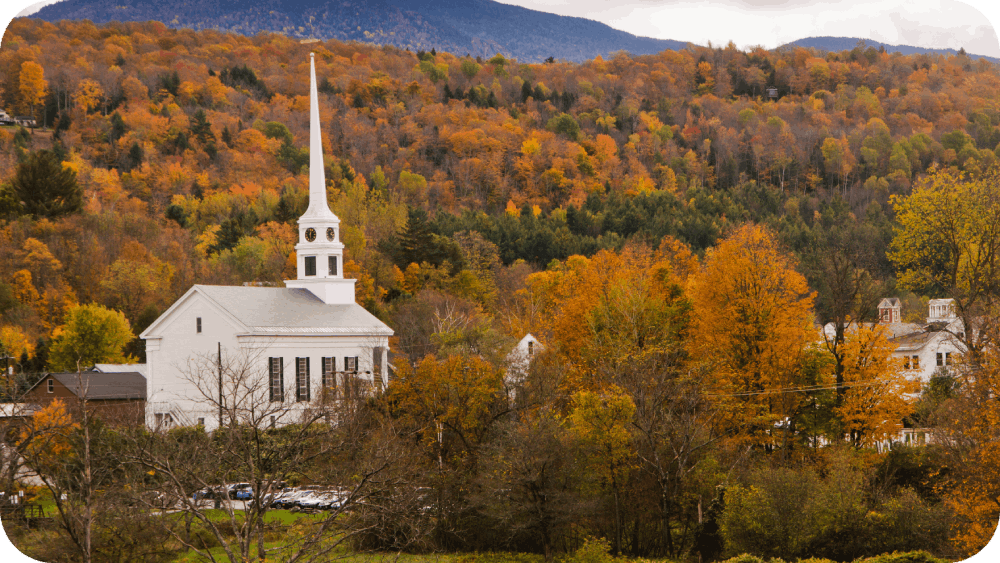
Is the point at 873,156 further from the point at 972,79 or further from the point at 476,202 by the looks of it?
the point at 476,202

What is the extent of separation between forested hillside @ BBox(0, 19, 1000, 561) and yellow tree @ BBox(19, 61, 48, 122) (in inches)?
13.9

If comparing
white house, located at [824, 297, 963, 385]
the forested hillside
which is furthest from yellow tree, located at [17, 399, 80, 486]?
white house, located at [824, 297, 963, 385]

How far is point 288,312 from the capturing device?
55844mm

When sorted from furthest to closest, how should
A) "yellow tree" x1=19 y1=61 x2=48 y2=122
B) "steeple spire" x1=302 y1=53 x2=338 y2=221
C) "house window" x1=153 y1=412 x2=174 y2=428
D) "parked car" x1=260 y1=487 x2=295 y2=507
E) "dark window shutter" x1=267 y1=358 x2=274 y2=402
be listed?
1. "yellow tree" x1=19 y1=61 x2=48 y2=122
2. "steeple spire" x1=302 y1=53 x2=338 y2=221
3. "dark window shutter" x1=267 y1=358 x2=274 y2=402
4. "house window" x1=153 y1=412 x2=174 y2=428
5. "parked car" x1=260 y1=487 x2=295 y2=507

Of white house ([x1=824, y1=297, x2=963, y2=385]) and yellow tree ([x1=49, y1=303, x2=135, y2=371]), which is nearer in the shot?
white house ([x1=824, y1=297, x2=963, y2=385])

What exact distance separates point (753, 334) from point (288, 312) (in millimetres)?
25384

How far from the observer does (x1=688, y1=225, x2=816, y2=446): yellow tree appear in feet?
142

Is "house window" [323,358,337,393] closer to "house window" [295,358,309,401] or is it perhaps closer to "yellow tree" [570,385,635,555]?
"house window" [295,358,309,401]

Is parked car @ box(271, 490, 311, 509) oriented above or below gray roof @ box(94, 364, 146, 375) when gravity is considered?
below

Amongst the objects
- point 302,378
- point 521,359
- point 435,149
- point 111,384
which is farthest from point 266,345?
point 435,149

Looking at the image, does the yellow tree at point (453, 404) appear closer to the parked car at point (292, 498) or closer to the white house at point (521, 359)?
the white house at point (521, 359)

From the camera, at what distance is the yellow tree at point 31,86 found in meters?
120

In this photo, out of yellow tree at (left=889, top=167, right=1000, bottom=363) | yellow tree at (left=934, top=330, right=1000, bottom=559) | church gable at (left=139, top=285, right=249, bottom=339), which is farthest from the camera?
church gable at (left=139, top=285, right=249, bottom=339)

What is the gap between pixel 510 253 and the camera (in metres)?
96.5
